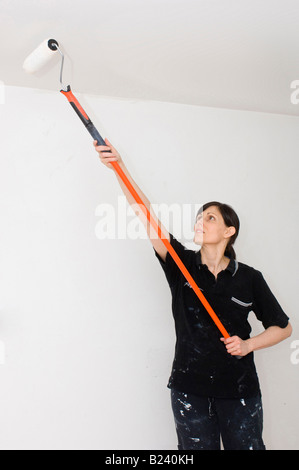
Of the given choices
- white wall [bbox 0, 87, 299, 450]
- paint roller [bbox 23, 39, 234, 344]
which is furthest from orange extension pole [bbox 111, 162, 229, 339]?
white wall [bbox 0, 87, 299, 450]

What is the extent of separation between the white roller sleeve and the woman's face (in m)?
0.74

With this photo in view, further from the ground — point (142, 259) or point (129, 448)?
point (142, 259)

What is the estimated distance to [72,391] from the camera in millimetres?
1679

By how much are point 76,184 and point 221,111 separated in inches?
31.6

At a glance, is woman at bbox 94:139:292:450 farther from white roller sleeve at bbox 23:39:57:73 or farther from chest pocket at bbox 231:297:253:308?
white roller sleeve at bbox 23:39:57:73

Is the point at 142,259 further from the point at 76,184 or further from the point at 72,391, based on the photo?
the point at 72,391

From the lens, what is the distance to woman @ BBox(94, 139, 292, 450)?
1416 mm

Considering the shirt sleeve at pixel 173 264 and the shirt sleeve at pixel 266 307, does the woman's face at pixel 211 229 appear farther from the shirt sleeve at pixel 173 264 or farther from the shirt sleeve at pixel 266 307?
the shirt sleeve at pixel 266 307

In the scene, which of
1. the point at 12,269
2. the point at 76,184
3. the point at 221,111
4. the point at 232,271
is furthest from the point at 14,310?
the point at 221,111

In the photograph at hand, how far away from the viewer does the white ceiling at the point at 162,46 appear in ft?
4.21

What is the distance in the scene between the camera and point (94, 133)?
1.34 meters

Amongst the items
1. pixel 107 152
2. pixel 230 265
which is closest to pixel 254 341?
pixel 230 265

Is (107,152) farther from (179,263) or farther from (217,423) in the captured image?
(217,423)

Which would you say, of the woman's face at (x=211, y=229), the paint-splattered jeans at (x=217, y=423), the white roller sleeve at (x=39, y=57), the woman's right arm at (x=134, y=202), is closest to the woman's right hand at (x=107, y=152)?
the woman's right arm at (x=134, y=202)
